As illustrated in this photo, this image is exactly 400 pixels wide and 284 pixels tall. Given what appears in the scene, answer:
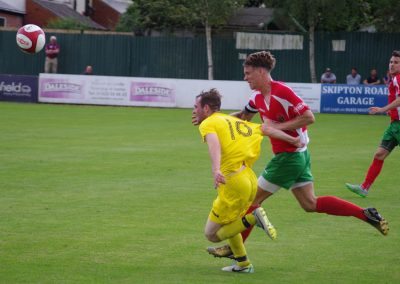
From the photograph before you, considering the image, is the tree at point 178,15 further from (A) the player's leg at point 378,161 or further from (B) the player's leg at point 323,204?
(B) the player's leg at point 323,204

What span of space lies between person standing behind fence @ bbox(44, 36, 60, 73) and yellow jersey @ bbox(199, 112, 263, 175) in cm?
3181

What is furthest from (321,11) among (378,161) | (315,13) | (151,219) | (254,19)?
(151,219)

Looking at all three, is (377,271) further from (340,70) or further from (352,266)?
(340,70)

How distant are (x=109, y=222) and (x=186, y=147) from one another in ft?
30.1

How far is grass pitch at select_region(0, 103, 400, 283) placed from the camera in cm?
767

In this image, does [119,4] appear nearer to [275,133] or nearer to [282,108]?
[282,108]

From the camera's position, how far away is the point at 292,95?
26.8 ft

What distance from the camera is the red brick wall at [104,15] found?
55.0 m

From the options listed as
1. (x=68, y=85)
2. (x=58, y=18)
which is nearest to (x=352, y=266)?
(x=68, y=85)

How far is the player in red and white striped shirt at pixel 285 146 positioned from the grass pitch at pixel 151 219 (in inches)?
18.1

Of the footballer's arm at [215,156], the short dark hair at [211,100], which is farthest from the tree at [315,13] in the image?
the footballer's arm at [215,156]

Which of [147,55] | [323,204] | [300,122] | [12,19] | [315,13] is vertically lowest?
[323,204]

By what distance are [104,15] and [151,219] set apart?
46146mm

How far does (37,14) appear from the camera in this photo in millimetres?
49156
